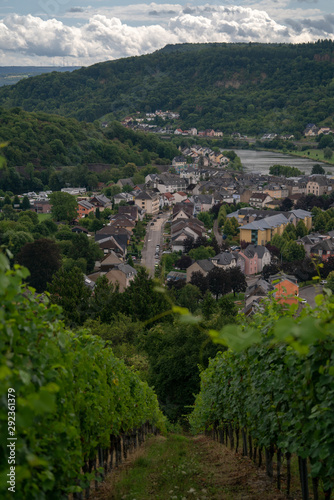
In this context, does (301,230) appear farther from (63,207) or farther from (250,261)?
(63,207)

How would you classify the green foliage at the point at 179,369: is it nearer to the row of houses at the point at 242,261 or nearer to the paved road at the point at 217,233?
the row of houses at the point at 242,261

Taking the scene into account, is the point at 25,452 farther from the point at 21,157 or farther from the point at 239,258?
the point at 21,157

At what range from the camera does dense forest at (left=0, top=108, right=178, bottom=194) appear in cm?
7300

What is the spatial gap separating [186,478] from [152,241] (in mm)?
41844

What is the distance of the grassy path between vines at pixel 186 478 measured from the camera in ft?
17.0

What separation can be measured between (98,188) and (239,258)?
38.0 meters

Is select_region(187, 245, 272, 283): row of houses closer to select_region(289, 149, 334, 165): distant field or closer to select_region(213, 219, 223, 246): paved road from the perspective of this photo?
select_region(213, 219, 223, 246): paved road

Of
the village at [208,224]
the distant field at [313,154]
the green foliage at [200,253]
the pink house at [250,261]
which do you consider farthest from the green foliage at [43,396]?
the distant field at [313,154]

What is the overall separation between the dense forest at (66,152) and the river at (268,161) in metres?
13.8

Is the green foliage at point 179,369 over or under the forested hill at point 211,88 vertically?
under

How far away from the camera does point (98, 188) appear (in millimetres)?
73750

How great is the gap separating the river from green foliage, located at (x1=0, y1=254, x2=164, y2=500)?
251 feet

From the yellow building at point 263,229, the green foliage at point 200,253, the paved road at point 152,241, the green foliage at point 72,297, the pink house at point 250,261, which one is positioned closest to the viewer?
the green foliage at point 72,297

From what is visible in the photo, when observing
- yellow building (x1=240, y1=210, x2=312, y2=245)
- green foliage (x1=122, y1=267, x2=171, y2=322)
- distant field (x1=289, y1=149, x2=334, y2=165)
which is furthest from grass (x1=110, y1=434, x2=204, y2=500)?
distant field (x1=289, y1=149, x2=334, y2=165)
